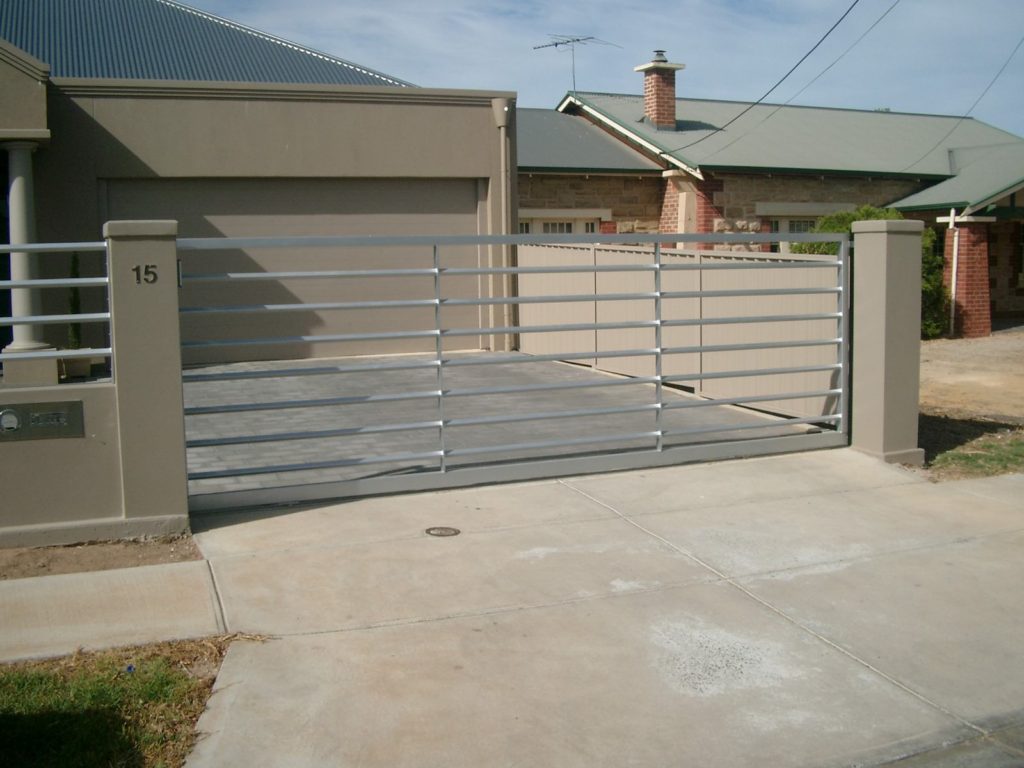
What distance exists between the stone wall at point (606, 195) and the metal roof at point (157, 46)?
12.3 ft

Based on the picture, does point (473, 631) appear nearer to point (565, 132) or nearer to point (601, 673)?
point (601, 673)

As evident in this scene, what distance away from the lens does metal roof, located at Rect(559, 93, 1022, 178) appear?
24453 mm

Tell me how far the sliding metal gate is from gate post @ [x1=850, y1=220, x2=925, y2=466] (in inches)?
9.8

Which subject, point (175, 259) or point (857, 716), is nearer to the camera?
point (857, 716)

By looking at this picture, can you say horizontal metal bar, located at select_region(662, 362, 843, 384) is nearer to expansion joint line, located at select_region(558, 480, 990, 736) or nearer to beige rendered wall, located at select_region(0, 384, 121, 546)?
expansion joint line, located at select_region(558, 480, 990, 736)

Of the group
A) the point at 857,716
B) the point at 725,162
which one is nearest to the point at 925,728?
the point at 857,716

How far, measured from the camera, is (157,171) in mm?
16484

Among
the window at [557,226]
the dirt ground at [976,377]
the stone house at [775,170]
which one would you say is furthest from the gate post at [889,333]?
the window at [557,226]

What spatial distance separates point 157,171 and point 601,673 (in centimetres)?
1386

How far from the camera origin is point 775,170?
24.0 m

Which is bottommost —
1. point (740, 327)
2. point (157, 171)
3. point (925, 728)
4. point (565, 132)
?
point (925, 728)

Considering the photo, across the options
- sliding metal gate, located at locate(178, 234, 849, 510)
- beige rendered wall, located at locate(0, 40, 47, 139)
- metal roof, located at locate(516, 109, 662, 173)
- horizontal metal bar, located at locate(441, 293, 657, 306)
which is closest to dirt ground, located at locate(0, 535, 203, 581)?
sliding metal gate, located at locate(178, 234, 849, 510)

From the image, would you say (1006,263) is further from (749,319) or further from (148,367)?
(148,367)

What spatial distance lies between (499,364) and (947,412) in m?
5.72
